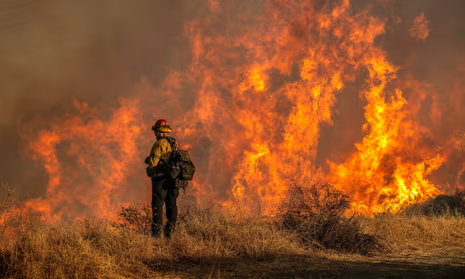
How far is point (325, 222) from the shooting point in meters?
9.60

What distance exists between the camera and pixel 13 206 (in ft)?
23.5

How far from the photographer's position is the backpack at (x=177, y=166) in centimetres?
932

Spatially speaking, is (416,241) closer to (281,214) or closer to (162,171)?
(281,214)

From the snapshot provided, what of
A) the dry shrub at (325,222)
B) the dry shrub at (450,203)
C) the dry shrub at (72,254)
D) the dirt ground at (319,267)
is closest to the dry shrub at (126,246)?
the dry shrub at (72,254)

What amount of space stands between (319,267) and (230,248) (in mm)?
1773

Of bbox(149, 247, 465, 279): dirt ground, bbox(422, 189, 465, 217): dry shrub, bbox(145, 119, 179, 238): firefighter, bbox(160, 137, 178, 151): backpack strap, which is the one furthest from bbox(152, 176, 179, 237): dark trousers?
bbox(422, 189, 465, 217): dry shrub

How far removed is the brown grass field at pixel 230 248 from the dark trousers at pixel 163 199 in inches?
11.9

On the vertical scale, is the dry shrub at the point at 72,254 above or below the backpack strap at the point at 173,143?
below

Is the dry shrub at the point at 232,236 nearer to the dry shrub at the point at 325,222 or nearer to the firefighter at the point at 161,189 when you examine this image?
the firefighter at the point at 161,189

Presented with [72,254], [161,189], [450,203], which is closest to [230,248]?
[161,189]

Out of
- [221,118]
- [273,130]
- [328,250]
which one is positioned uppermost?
[221,118]

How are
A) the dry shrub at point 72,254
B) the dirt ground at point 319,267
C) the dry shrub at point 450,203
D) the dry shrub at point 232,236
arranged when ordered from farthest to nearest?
the dry shrub at point 450,203 < the dry shrub at point 232,236 < the dirt ground at point 319,267 < the dry shrub at point 72,254

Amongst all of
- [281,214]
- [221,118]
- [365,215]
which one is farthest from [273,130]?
[281,214]

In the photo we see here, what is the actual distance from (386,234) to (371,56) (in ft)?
43.6
